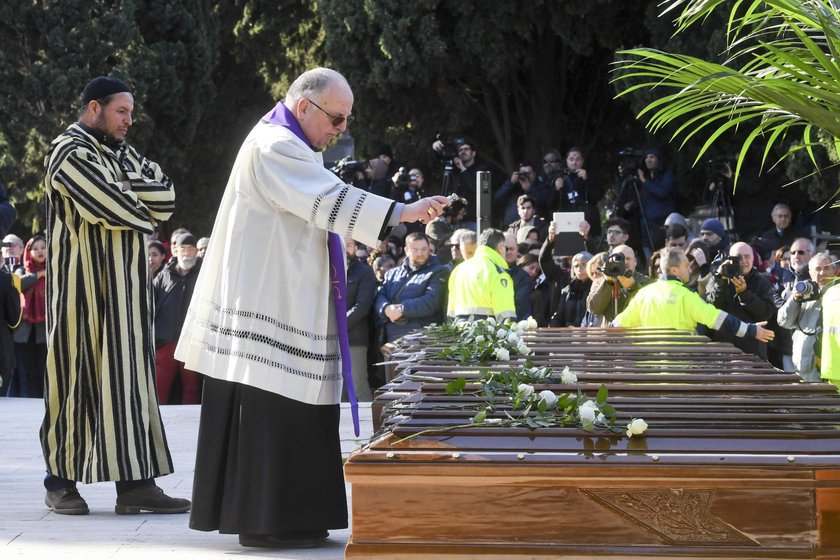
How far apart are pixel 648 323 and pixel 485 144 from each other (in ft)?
35.1

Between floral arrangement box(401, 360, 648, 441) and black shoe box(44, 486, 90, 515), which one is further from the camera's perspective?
black shoe box(44, 486, 90, 515)

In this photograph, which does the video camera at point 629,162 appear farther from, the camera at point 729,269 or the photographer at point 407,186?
the camera at point 729,269

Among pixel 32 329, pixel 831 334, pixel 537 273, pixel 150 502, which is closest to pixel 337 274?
pixel 150 502

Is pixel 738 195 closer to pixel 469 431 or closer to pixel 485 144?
pixel 485 144

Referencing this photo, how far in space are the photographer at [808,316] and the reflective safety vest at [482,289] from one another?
6.45 ft

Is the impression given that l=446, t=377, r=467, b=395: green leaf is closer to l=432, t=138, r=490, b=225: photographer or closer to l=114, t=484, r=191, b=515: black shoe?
l=114, t=484, r=191, b=515: black shoe

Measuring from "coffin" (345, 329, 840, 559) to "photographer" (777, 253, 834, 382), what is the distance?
5600 millimetres

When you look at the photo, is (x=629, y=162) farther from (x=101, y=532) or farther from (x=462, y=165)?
(x=101, y=532)

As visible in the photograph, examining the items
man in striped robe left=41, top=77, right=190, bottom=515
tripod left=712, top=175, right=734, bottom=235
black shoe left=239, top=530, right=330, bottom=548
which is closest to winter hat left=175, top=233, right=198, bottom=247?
man in striped robe left=41, top=77, right=190, bottom=515

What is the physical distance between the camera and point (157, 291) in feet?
37.8

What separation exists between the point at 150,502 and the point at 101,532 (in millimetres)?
379

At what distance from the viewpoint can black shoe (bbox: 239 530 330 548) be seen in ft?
15.8

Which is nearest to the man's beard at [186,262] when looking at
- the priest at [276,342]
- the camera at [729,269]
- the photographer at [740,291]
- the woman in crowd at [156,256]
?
the woman in crowd at [156,256]

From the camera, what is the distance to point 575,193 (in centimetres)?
1453
